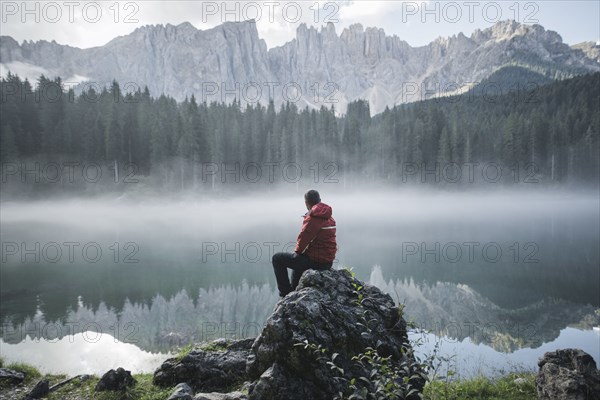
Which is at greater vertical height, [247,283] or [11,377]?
[11,377]

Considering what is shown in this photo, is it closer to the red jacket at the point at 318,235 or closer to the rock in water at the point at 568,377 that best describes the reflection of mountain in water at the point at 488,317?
the rock in water at the point at 568,377

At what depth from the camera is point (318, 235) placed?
24.0 feet

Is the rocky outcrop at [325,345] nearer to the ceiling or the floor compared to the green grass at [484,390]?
nearer to the ceiling

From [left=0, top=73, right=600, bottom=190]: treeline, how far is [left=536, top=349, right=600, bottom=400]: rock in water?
236 feet

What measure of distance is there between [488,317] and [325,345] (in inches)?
644

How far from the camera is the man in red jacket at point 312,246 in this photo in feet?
23.4

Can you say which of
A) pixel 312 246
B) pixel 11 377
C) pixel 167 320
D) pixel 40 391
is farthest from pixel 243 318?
pixel 312 246

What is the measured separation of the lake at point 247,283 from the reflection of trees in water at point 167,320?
0.26 feet

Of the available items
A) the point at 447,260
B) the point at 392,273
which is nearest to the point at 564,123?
the point at 447,260

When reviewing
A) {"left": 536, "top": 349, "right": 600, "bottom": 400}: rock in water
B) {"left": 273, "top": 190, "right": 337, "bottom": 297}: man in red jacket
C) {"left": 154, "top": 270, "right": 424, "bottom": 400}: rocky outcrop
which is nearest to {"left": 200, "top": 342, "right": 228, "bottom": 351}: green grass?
{"left": 154, "top": 270, "right": 424, "bottom": 400}: rocky outcrop

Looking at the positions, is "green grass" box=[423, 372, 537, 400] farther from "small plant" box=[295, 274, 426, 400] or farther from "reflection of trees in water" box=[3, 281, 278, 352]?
"reflection of trees in water" box=[3, 281, 278, 352]

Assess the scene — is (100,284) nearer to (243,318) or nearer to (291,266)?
(243,318)

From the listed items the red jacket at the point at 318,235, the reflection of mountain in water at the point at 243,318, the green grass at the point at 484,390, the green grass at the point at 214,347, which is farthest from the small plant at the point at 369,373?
the reflection of mountain in water at the point at 243,318

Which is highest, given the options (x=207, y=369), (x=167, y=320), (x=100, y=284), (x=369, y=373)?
(x=369, y=373)
